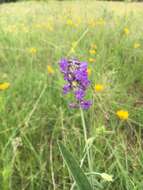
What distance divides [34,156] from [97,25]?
1805mm

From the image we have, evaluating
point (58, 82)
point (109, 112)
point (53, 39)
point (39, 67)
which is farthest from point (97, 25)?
point (109, 112)

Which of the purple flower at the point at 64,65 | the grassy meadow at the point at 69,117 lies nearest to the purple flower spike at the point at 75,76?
the purple flower at the point at 64,65

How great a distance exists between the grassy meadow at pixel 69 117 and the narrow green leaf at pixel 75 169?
0.05 meters

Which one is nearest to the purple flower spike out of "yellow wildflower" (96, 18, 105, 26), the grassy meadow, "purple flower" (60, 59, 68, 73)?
"purple flower" (60, 59, 68, 73)

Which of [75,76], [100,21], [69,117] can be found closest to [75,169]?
[75,76]

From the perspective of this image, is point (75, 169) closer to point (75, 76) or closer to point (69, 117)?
point (75, 76)

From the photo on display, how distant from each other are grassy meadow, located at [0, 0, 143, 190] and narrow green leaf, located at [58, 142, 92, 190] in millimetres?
48

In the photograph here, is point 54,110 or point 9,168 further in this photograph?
point 54,110

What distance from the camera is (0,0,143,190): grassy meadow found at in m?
1.16

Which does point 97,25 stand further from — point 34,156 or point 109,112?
point 34,156

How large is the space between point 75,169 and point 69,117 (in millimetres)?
628

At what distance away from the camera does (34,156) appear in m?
1.27

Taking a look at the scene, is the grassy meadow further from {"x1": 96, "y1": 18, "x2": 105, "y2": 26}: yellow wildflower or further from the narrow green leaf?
{"x1": 96, "y1": 18, "x2": 105, "y2": 26}: yellow wildflower

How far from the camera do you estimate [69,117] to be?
1.44m
